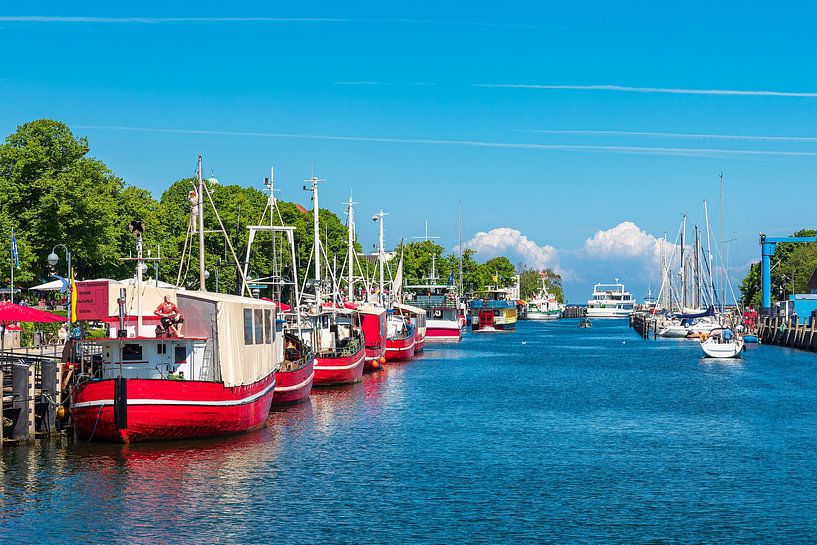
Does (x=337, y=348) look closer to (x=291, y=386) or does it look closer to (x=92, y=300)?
(x=291, y=386)

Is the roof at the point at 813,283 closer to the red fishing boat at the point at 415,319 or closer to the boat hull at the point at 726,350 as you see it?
the boat hull at the point at 726,350

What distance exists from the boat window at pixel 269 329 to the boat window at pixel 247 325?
2.63 m

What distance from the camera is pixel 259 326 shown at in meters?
48.1

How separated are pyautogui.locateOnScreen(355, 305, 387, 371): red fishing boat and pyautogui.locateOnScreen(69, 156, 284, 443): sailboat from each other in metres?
37.6

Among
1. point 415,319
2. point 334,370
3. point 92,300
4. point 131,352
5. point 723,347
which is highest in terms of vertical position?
point 92,300

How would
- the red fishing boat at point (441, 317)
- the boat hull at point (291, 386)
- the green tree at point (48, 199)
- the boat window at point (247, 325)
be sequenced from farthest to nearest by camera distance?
the red fishing boat at point (441, 317) < the green tree at point (48, 199) < the boat hull at point (291, 386) < the boat window at point (247, 325)

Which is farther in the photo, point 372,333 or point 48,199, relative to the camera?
point 372,333

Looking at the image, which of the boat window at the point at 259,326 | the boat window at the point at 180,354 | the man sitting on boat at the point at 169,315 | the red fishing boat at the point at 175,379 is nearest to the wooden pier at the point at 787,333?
the boat window at the point at 259,326

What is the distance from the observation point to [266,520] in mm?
31250

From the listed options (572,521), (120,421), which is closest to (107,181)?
(120,421)

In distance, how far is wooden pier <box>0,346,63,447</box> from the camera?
40.2m

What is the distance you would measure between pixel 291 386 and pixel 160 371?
584 inches

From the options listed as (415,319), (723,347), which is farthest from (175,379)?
(415,319)

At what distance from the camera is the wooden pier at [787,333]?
121312 mm
